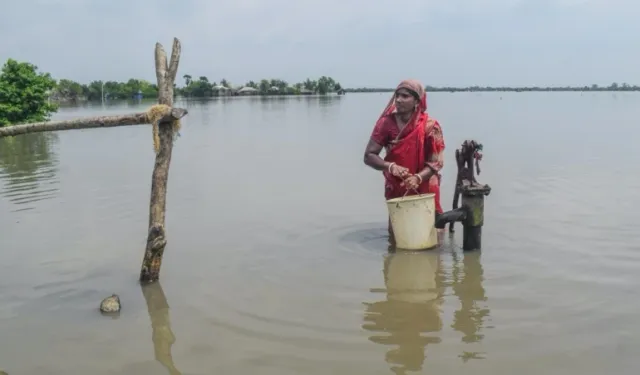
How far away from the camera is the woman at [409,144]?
5340 millimetres

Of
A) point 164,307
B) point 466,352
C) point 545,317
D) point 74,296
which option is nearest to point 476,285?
point 545,317

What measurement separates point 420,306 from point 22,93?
62.2 ft

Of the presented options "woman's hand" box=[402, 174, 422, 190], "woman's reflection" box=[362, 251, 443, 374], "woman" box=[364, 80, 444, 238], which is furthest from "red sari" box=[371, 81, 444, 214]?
"woman's reflection" box=[362, 251, 443, 374]

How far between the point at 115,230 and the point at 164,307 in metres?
2.68

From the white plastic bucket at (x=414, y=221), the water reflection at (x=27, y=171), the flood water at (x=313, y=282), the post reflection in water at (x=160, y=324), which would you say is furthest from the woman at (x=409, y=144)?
the water reflection at (x=27, y=171)

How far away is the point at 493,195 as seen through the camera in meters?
8.47

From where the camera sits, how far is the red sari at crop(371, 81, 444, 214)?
213 inches

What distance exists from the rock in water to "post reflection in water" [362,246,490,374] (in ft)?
6.04

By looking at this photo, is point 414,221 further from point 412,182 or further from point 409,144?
point 409,144

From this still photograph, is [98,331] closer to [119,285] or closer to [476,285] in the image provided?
[119,285]

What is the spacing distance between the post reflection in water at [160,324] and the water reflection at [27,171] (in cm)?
422

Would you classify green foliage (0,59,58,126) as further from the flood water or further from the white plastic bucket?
the white plastic bucket

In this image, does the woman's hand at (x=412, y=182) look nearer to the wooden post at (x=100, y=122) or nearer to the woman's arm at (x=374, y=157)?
the woman's arm at (x=374, y=157)

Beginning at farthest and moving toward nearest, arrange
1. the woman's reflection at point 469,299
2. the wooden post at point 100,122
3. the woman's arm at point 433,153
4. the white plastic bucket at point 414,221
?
1. the woman's arm at point 433,153
2. the white plastic bucket at point 414,221
3. the wooden post at point 100,122
4. the woman's reflection at point 469,299
